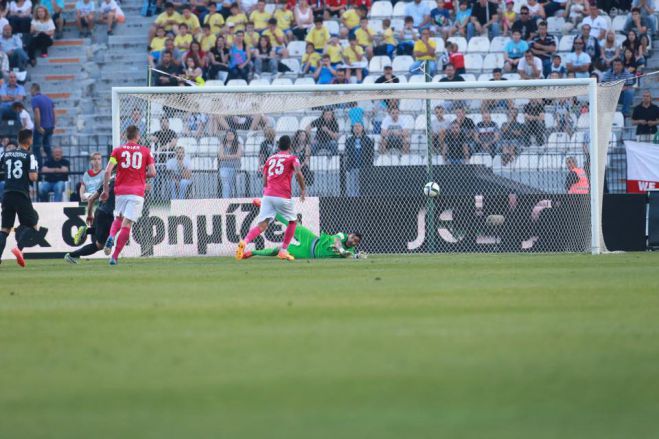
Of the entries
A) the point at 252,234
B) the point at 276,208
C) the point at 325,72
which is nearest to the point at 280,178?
the point at 276,208

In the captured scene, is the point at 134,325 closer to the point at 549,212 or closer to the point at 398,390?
the point at 398,390

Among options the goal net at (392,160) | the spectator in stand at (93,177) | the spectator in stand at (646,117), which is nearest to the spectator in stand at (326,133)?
the goal net at (392,160)

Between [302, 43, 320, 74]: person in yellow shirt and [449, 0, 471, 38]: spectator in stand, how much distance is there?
10.8ft

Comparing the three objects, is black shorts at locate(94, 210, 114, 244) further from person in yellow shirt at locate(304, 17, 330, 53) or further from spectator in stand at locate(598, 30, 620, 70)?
spectator in stand at locate(598, 30, 620, 70)

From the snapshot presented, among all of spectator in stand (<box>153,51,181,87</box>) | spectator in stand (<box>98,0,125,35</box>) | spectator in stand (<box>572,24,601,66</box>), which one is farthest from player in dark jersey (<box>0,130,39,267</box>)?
spectator in stand (<box>572,24,601,66</box>)

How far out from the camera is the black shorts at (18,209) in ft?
58.2

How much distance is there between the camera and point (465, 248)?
20.8 meters

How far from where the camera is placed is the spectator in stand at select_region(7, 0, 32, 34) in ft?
96.7

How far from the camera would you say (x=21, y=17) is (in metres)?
29.5

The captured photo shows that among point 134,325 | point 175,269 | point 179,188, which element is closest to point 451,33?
point 179,188

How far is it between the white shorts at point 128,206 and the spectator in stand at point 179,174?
3.60m

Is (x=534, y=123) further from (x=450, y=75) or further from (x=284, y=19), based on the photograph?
(x=284, y=19)

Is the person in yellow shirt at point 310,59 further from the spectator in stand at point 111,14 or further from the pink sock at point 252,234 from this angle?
the pink sock at point 252,234

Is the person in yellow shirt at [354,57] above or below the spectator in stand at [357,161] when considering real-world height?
above
